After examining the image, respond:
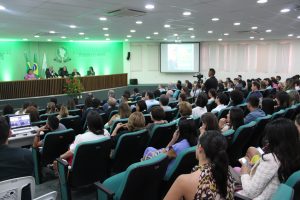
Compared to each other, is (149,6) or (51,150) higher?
(149,6)

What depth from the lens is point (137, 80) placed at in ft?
61.7

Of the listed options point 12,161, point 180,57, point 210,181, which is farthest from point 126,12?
point 180,57

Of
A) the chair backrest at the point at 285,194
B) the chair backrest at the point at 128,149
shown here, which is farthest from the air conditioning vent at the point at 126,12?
the chair backrest at the point at 285,194

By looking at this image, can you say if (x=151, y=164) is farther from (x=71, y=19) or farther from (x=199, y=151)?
(x=71, y=19)

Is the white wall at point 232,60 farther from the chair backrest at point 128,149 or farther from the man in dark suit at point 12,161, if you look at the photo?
the man in dark suit at point 12,161

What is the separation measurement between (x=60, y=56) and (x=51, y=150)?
1383cm

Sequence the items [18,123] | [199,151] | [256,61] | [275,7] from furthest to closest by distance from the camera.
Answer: [256,61]
[275,7]
[18,123]
[199,151]

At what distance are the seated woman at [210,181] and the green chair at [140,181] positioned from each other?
1.45 ft

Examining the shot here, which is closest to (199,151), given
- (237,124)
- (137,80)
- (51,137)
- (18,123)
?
(237,124)

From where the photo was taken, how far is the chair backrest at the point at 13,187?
1947 millimetres

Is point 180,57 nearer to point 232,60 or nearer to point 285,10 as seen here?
point 232,60

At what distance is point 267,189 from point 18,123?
462 centimetres

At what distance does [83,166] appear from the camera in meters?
3.20

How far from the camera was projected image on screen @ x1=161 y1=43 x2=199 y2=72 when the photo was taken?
18469mm
